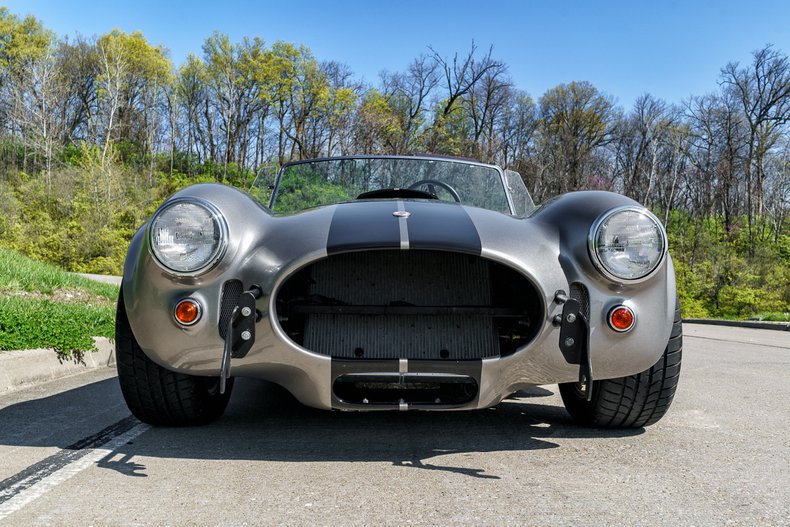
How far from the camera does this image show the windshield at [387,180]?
3.61 metres

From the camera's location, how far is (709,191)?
120ft

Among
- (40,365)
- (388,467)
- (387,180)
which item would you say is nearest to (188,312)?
(388,467)

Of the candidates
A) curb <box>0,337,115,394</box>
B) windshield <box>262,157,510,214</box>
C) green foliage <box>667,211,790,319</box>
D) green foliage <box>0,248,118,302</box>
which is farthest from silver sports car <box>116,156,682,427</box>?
green foliage <box>667,211,790,319</box>

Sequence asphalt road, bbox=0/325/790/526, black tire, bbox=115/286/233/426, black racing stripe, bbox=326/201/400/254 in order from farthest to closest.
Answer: black tire, bbox=115/286/233/426
black racing stripe, bbox=326/201/400/254
asphalt road, bbox=0/325/790/526

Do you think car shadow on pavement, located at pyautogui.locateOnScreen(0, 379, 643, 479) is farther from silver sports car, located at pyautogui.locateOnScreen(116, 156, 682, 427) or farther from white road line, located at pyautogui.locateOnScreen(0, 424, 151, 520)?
silver sports car, located at pyautogui.locateOnScreen(116, 156, 682, 427)

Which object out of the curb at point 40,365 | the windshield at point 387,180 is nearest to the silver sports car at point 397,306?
the windshield at point 387,180

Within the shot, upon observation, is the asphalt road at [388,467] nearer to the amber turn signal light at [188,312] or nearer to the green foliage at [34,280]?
the amber turn signal light at [188,312]

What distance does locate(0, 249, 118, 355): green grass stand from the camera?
4125mm

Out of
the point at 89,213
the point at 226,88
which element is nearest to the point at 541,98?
the point at 226,88

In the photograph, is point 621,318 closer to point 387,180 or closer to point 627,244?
point 627,244

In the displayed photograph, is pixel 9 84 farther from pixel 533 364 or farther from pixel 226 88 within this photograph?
pixel 533 364

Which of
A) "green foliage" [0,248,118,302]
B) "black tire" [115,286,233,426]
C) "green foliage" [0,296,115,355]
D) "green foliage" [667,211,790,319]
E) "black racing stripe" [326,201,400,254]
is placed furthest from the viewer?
"green foliage" [667,211,790,319]

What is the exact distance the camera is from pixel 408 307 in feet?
7.55

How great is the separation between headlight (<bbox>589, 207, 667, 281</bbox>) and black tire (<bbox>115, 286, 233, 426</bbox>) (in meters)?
1.66
